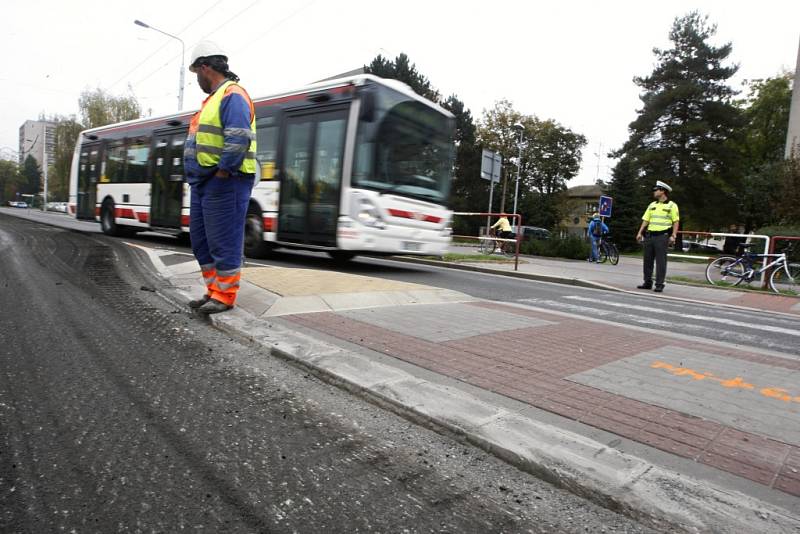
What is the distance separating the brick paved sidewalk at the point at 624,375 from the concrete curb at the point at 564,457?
0.93ft

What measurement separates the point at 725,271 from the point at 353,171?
28.6 feet

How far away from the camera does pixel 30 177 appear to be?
10050cm

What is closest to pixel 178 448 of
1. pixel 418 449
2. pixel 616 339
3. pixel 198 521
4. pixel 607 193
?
pixel 198 521

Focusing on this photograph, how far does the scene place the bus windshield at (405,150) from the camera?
28.7 ft

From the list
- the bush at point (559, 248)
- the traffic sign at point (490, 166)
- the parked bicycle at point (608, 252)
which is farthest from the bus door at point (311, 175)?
the parked bicycle at point (608, 252)

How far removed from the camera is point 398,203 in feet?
30.0

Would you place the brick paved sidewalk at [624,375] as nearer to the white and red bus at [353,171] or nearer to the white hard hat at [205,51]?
the white hard hat at [205,51]

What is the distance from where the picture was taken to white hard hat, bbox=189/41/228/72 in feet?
14.5

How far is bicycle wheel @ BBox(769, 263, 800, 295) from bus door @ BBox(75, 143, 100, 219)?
59.1 ft

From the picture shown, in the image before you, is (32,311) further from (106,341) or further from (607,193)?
(607,193)

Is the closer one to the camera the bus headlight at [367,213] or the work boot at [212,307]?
the work boot at [212,307]

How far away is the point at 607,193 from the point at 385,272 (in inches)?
1292

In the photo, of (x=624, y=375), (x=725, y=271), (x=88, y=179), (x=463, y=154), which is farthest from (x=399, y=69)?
(x=624, y=375)

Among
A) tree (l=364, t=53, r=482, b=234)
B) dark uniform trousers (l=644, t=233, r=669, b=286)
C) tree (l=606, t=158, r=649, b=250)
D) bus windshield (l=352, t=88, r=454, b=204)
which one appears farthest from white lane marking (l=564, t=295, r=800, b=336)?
tree (l=364, t=53, r=482, b=234)
